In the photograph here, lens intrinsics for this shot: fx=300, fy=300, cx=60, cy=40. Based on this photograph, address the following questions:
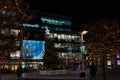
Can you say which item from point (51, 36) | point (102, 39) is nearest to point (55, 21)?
point (51, 36)

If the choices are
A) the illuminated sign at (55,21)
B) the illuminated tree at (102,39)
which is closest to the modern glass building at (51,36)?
the illuminated sign at (55,21)

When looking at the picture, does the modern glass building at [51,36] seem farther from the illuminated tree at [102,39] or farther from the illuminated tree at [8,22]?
the illuminated tree at [8,22]

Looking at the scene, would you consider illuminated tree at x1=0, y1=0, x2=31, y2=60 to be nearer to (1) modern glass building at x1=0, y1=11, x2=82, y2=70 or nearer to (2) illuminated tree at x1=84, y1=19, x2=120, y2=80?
(2) illuminated tree at x1=84, y1=19, x2=120, y2=80

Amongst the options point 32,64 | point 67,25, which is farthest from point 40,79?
point 67,25

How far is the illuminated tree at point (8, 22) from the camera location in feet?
66.3

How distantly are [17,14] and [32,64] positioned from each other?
9491 centimetres

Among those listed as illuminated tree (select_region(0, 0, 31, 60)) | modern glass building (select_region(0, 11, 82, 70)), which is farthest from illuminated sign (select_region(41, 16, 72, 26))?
illuminated tree (select_region(0, 0, 31, 60))

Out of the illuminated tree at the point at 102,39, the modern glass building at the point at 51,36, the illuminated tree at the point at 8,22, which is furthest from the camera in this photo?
the modern glass building at the point at 51,36

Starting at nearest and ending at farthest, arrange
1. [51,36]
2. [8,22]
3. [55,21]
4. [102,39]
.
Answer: [8,22] < [102,39] < [51,36] < [55,21]

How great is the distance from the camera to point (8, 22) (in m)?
20.7

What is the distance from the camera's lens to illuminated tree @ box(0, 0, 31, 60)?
2020 cm

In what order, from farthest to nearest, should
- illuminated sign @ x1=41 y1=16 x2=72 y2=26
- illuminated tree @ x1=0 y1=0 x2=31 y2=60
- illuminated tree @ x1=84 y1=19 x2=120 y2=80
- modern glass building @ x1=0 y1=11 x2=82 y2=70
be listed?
illuminated sign @ x1=41 y1=16 x2=72 y2=26 < modern glass building @ x1=0 y1=11 x2=82 y2=70 < illuminated tree @ x1=84 y1=19 x2=120 y2=80 < illuminated tree @ x1=0 y1=0 x2=31 y2=60

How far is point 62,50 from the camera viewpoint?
128 meters

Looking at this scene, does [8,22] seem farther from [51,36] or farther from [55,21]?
[55,21]
